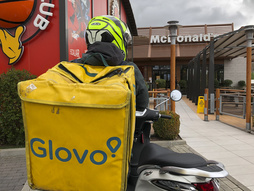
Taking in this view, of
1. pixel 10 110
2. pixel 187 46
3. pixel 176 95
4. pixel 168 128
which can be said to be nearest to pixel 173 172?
pixel 176 95

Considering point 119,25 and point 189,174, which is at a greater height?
point 119,25

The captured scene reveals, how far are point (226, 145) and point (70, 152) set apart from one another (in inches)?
207

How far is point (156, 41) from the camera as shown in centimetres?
2252

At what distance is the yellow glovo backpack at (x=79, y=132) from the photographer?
140 cm

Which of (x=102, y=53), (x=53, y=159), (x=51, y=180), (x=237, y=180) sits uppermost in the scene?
(x=102, y=53)

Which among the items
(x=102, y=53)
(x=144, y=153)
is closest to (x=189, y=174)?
(x=144, y=153)

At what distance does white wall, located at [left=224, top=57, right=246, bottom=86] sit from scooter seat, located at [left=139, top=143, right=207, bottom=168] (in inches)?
938

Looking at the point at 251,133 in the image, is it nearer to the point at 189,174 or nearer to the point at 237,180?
the point at 237,180

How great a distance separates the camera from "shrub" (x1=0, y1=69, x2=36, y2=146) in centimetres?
515

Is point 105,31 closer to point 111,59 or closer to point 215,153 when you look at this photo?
point 111,59

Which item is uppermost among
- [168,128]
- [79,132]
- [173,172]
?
[79,132]

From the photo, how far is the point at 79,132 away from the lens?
1427mm

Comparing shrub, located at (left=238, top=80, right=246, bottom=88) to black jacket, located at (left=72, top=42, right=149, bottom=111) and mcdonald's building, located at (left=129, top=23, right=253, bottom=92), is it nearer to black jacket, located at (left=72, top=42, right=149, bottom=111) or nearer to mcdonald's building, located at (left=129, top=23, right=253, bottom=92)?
mcdonald's building, located at (left=129, top=23, right=253, bottom=92)

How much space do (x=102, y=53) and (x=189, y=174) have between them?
1115 millimetres
